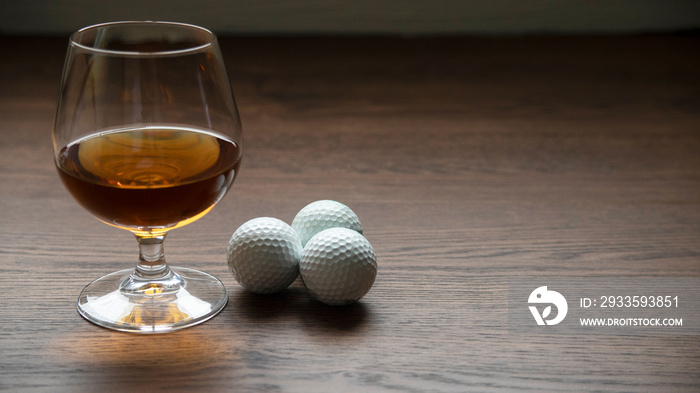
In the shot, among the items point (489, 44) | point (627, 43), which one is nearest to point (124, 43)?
point (489, 44)

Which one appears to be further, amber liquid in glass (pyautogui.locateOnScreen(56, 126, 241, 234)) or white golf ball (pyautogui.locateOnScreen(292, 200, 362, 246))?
white golf ball (pyautogui.locateOnScreen(292, 200, 362, 246))

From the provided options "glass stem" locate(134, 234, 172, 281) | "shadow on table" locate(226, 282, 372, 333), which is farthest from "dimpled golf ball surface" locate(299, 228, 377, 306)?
"glass stem" locate(134, 234, 172, 281)

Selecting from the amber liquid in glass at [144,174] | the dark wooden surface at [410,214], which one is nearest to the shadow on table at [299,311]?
the dark wooden surface at [410,214]

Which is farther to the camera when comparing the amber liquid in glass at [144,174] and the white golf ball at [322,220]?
the white golf ball at [322,220]

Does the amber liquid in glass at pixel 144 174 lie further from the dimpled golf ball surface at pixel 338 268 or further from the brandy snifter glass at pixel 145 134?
the dimpled golf ball surface at pixel 338 268

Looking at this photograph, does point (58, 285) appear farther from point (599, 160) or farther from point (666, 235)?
point (599, 160)

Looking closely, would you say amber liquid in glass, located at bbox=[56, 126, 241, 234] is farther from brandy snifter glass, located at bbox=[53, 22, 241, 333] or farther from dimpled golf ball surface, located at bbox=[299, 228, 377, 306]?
dimpled golf ball surface, located at bbox=[299, 228, 377, 306]
